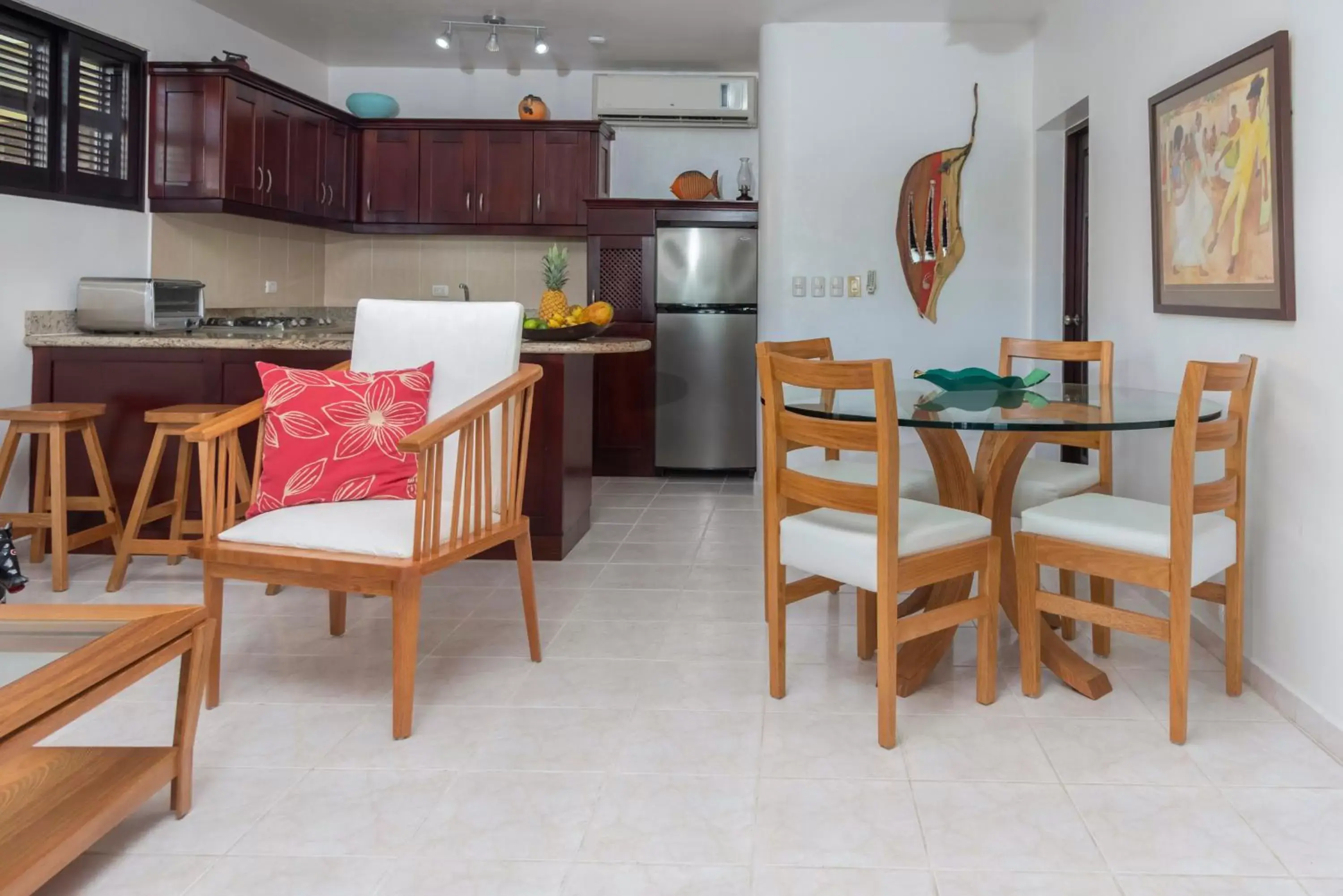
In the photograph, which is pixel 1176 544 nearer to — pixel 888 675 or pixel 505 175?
pixel 888 675

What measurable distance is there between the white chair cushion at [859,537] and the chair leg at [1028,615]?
115mm

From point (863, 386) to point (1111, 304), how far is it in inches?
84.9

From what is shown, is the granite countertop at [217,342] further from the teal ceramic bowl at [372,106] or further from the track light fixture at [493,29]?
the teal ceramic bowl at [372,106]

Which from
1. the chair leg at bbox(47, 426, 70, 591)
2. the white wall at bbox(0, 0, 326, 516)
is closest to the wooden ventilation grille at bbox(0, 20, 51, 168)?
the white wall at bbox(0, 0, 326, 516)

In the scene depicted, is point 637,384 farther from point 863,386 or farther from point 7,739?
point 7,739

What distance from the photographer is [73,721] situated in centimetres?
174

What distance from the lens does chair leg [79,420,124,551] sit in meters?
3.79

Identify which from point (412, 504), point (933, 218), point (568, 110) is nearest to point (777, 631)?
point (412, 504)

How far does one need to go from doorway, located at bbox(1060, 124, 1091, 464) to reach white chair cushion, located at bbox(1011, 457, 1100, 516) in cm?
194

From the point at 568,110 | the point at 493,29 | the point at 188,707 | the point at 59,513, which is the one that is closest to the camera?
the point at 188,707

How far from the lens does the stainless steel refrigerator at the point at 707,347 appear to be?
629cm

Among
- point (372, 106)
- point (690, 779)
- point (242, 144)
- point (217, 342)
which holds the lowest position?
point (690, 779)

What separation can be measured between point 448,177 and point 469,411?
14.5 feet

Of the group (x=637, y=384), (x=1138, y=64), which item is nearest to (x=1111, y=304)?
(x=1138, y=64)
